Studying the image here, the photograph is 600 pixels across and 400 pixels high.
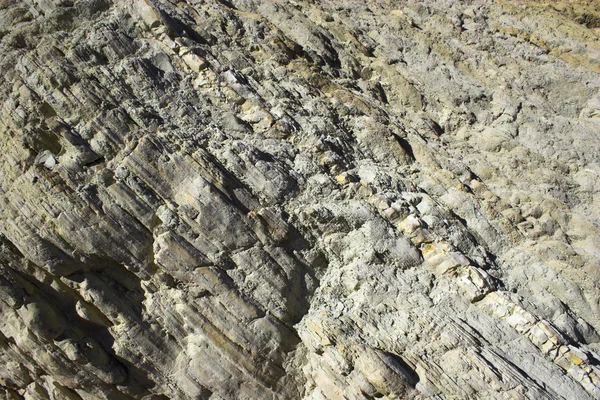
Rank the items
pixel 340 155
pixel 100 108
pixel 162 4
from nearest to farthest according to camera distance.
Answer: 1. pixel 100 108
2. pixel 340 155
3. pixel 162 4

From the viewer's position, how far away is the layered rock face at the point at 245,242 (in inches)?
326

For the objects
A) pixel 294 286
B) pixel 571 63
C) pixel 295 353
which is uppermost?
pixel 571 63

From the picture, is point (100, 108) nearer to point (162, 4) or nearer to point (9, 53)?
point (9, 53)

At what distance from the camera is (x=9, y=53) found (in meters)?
9.42

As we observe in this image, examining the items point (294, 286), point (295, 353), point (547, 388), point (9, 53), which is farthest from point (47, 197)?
point (547, 388)

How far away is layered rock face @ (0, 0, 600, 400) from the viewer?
828 cm

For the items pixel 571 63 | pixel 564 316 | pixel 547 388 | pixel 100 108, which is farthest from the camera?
pixel 571 63

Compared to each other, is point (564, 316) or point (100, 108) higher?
point (564, 316)

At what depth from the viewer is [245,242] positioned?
883cm

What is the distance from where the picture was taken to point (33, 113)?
8.91m

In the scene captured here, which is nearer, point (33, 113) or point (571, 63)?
point (33, 113)

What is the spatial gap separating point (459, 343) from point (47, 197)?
7.59 metres

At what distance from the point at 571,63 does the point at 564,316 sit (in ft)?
25.7

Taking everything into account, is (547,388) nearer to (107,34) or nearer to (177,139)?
(177,139)
